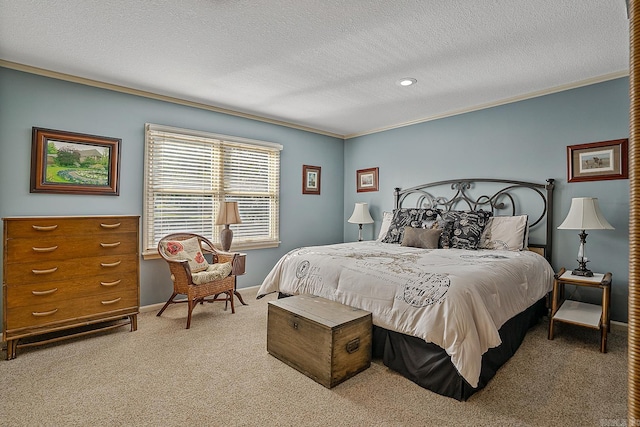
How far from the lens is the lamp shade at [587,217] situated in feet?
9.74

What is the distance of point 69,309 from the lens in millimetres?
2758

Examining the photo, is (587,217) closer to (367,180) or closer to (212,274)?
(367,180)

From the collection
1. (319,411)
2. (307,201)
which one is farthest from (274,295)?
(319,411)

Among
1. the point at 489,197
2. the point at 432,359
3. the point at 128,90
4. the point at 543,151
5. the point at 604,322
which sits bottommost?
the point at 432,359

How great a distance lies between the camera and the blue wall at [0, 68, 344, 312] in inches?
119

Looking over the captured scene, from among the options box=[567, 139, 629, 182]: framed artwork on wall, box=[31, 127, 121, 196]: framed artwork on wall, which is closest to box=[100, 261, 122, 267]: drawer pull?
box=[31, 127, 121, 196]: framed artwork on wall

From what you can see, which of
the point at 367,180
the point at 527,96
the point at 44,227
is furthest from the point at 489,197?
the point at 44,227

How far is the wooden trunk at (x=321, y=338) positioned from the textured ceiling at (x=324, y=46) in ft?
6.94

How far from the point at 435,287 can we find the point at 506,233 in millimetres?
1888

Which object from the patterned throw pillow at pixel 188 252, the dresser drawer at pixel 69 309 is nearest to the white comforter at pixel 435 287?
the patterned throw pillow at pixel 188 252

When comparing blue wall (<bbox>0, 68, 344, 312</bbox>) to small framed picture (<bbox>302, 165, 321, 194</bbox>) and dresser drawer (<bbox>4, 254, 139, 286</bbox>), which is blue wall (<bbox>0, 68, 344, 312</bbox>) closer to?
small framed picture (<bbox>302, 165, 321, 194</bbox>)

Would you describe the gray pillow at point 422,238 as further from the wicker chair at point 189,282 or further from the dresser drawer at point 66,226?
the dresser drawer at point 66,226

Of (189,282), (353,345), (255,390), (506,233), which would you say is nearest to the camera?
(255,390)

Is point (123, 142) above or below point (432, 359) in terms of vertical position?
above
